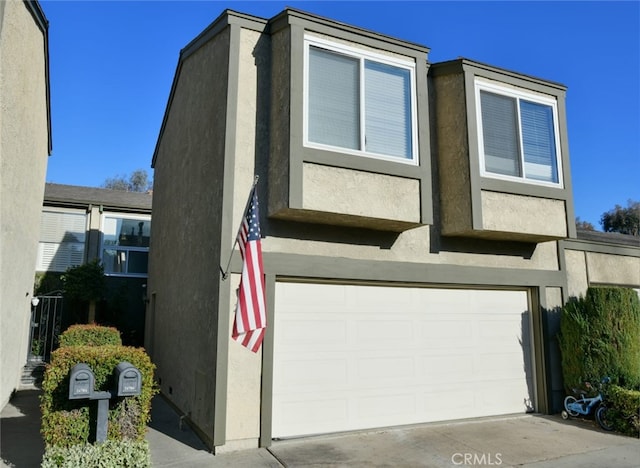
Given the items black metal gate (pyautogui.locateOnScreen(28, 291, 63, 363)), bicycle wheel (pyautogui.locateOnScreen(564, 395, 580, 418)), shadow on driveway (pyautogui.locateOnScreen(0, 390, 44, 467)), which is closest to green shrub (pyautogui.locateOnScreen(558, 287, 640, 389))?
bicycle wheel (pyautogui.locateOnScreen(564, 395, 580, 418))

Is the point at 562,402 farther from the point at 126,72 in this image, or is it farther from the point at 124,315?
the point at 124,315

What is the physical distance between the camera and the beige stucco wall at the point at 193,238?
689 centimetres

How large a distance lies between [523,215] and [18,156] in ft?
29.2

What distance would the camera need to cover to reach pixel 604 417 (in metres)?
7.72

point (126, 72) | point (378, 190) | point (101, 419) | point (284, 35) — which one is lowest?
point (101, 419)

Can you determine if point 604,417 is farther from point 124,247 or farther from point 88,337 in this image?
point 124,247

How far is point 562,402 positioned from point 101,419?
7966mm

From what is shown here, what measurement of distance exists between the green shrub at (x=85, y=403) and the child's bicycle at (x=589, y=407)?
23.8ft

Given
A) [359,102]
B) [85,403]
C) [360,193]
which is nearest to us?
[85,403]

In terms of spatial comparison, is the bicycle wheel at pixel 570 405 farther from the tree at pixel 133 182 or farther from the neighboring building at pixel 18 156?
the tree at pixel 133 182

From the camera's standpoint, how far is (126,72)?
10.6 meters

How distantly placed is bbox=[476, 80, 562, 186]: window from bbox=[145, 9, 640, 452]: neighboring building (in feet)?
0.10

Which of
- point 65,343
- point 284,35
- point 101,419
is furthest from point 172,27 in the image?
point 101,419
